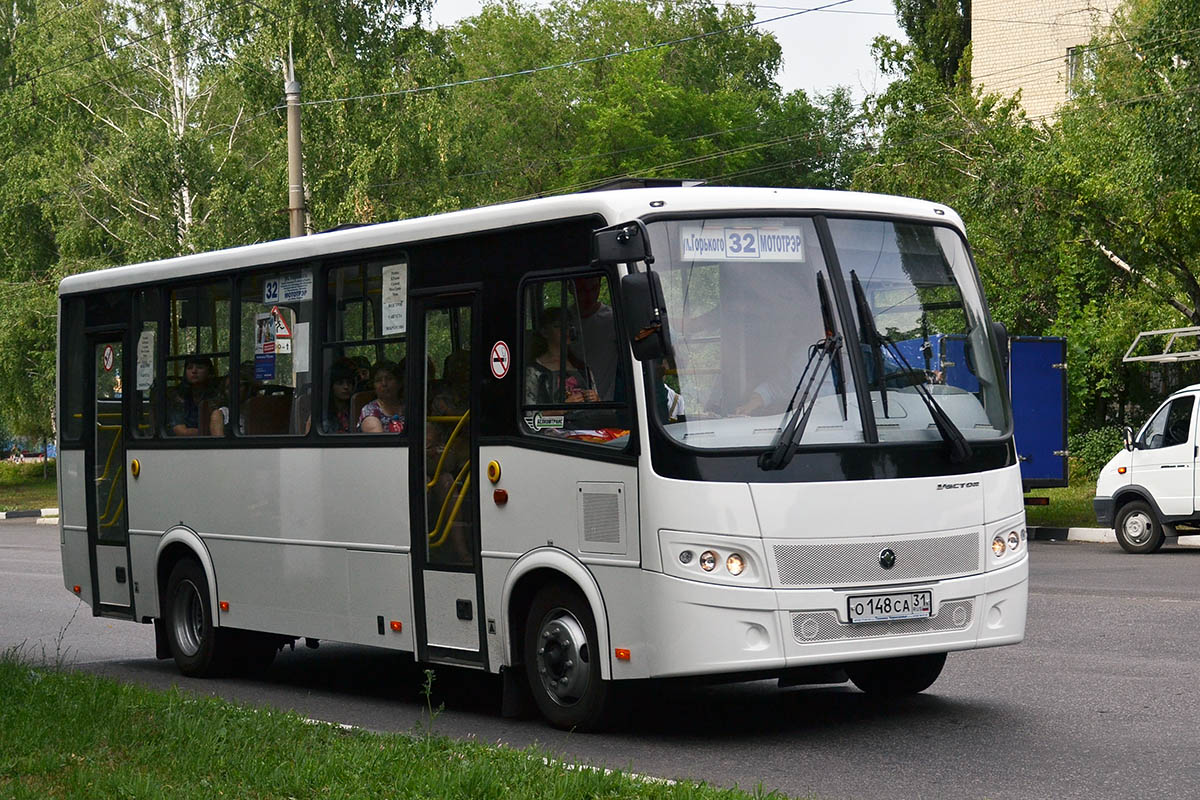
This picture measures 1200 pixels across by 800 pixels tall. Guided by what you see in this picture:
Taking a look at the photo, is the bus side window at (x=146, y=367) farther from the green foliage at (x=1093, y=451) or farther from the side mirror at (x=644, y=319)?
the green foliage at (x=1093, y=451)

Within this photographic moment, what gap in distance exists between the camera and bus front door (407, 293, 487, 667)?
980 cm

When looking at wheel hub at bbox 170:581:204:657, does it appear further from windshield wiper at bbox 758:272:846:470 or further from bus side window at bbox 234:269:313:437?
windshield wiper at bbox 758:272:846:470

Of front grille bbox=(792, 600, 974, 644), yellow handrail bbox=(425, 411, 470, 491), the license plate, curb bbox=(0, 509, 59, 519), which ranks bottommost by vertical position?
curb bbox=(0, 509, 59, 519)

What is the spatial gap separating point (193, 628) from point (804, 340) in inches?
231

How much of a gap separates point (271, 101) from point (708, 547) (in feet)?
118

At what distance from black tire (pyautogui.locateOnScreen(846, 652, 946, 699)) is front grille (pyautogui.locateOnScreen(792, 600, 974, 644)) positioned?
979 millimetres

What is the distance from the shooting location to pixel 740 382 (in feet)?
28.3

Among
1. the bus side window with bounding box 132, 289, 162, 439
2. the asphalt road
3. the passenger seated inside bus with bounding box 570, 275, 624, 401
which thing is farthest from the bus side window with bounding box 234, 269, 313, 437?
the passenger seated inside bus with bounding box 570, 275, 624, 401

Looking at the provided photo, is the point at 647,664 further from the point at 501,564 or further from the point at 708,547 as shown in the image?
the point at 501,564

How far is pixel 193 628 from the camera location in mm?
12719

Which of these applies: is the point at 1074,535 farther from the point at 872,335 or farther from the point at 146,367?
the point at 872,335

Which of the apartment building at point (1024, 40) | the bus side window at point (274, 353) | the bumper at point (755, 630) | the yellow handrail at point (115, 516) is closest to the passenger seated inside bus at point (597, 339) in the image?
the bumper at point (755, 630)

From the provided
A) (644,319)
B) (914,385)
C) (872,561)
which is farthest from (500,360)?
(872,561)

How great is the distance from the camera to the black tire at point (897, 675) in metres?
9.84
